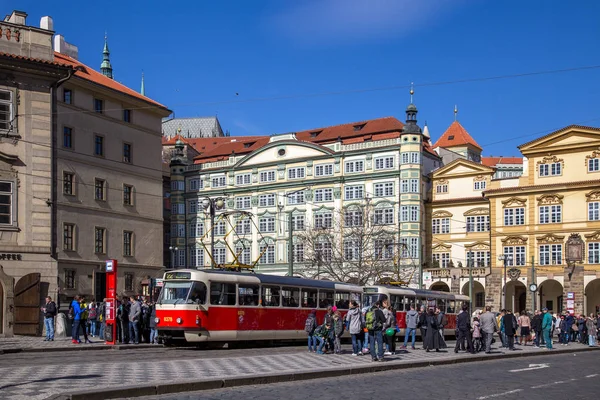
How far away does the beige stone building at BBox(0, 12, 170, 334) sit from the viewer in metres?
35.0

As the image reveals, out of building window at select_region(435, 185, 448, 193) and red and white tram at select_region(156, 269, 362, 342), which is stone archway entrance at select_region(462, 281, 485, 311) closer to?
building window at select_region(435, 185, 448, 193)

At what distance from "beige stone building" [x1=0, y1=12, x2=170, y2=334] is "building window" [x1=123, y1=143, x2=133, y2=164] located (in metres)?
0.06

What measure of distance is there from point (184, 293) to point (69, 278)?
2010 cm

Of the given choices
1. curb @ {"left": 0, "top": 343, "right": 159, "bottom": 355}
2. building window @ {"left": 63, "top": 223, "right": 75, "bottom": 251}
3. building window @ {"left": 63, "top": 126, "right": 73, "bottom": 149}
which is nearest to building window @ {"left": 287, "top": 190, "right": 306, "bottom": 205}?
building window @ {"left": 63, "top": 126, "right": 73, "bottom": 149}

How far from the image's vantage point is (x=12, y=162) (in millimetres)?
35219

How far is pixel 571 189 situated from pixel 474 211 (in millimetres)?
9590

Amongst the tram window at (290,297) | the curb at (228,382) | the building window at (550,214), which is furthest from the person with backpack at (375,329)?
the building window at (550,214)

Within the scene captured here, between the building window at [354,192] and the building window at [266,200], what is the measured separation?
7.96 m

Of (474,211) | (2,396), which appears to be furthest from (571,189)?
(2,396)

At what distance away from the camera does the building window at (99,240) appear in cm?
4703

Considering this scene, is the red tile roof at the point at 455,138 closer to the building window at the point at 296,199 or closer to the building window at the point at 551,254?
the building window at the point at 296,199

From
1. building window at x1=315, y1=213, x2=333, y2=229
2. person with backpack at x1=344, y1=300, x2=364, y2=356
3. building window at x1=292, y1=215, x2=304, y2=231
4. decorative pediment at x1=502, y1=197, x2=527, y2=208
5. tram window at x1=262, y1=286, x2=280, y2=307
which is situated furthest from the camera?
building window at x1=292, y1=215, x2=304, y2=231

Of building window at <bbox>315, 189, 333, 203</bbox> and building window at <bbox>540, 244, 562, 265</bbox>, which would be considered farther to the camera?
building window at <bbox>315, 189, 333, 203</bbox>

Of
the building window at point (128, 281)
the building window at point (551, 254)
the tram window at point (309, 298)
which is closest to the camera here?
the tram window at point (309, 298)
